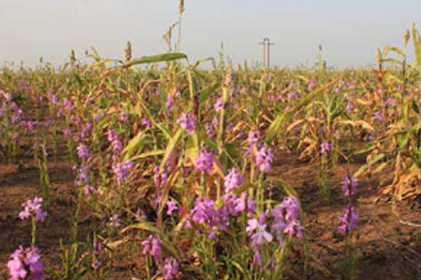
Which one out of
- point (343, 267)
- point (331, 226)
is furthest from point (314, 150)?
point (343, 267)

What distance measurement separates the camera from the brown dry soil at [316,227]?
2.89m

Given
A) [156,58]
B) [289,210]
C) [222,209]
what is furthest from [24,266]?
[156,58]

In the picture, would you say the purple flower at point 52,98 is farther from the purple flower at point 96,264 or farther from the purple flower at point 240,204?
the purple flower at point 240,204

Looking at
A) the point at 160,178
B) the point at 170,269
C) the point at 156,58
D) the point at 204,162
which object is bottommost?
the point at 170,269

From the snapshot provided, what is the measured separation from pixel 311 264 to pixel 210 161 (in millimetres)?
966

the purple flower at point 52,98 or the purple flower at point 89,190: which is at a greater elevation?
the purple flower at point 52,98

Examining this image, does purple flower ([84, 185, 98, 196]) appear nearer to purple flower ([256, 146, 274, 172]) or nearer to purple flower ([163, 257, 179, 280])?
purple flower ([163, 257, 179, 280])

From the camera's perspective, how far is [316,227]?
345cm

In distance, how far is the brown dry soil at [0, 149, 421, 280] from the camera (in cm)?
289

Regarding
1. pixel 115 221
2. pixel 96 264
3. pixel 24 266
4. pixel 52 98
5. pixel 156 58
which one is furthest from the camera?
pixel 52 98

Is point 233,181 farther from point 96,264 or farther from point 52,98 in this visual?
point 52,98

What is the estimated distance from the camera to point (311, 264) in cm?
287

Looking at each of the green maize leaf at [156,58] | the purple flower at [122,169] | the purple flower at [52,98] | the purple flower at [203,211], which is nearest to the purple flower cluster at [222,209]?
the purple flower at [203,211]

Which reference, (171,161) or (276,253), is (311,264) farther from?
(171,161)
